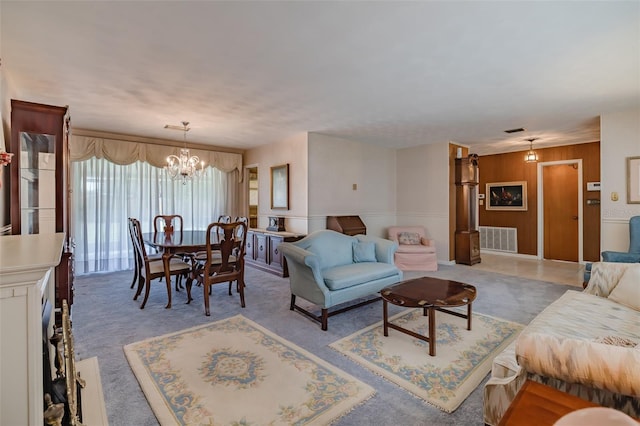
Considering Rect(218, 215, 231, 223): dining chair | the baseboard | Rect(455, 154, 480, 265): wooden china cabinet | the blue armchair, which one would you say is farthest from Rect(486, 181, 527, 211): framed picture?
the baseboard

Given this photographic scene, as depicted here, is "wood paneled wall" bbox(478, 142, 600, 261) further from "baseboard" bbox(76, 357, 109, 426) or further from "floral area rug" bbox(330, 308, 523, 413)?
"baseboard" bbox(76, 357, 109, 426)

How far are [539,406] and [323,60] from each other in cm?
266

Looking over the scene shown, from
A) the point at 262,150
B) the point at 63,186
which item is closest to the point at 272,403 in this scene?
the point at 63,186

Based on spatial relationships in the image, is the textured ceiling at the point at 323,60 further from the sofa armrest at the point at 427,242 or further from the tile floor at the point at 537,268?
the tile floor at the point at 537,268

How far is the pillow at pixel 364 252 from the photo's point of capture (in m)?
3.88

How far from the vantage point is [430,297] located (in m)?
2.62

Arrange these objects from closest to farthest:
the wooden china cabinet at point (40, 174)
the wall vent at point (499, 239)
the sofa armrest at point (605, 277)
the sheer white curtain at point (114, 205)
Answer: the sofa armrest at point (605, 277) < the wooden china cabinet at point (40, 174) < the sheer white curtain at point (114, 205) < the wall vent at point (499, 239)

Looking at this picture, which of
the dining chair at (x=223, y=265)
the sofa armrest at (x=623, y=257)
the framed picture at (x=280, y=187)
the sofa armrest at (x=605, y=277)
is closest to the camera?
the sofa armrest at (x=605, y=277)

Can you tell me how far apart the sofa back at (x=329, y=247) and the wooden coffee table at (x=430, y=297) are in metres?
0.92

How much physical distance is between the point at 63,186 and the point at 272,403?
2.86 metres

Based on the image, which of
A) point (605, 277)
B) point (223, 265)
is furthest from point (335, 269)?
point (605, 277)

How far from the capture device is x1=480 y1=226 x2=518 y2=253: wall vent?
23.4 ft

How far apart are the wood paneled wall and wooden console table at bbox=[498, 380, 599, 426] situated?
22.2 ft

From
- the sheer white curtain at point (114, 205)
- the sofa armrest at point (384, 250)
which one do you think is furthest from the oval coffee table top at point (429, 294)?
the sheer white curtain at point (114, 205)
